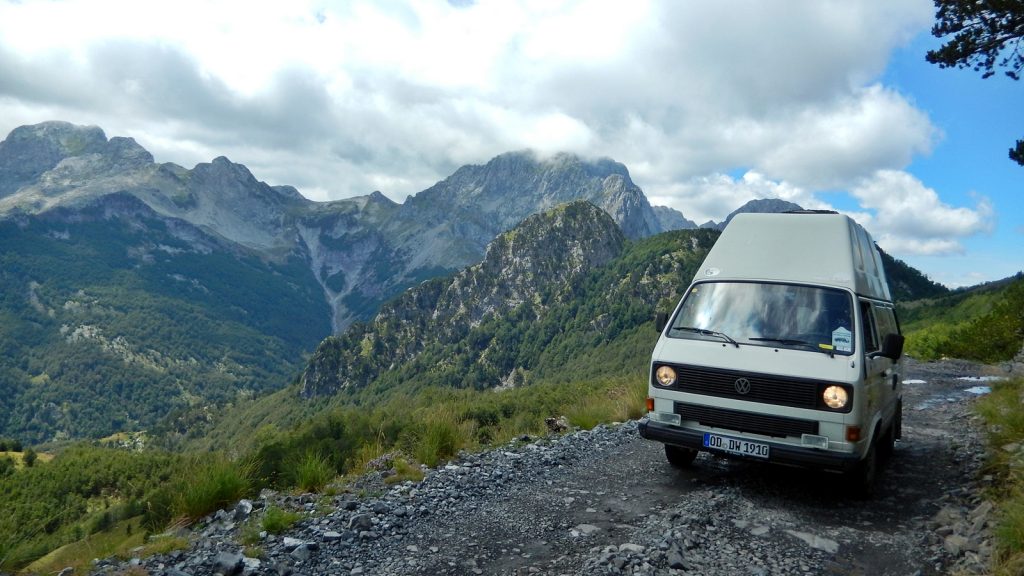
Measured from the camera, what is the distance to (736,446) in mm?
6754

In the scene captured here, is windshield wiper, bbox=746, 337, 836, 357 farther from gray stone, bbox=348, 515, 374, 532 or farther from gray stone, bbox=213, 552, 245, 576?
gray stone, bbox=213, 552, 245, 576

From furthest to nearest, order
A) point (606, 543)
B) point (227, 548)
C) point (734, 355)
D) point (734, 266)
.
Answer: point (734, 266)
point (734, 355)
point (606, 543)
point (227, 548)

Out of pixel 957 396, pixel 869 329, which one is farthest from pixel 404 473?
pixel 957 396

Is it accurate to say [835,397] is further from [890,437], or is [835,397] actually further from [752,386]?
[890,437]

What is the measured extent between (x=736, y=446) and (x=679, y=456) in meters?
1.69

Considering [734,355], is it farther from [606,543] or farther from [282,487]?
[282,487]

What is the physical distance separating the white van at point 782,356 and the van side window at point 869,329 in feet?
0.09

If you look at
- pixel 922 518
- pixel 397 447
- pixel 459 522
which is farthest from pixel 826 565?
pixel 397 447

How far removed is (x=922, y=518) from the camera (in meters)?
6.53

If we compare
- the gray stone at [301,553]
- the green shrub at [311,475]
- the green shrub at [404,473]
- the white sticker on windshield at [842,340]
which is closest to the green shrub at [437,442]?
the green shrub at [404,473]

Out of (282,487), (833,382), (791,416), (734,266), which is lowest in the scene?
(282,487)

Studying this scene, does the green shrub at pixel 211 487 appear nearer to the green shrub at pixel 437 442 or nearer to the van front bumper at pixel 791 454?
the green shrub at pixel 437 442

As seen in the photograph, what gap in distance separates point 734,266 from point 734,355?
6.38 ft

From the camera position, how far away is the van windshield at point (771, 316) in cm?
705
